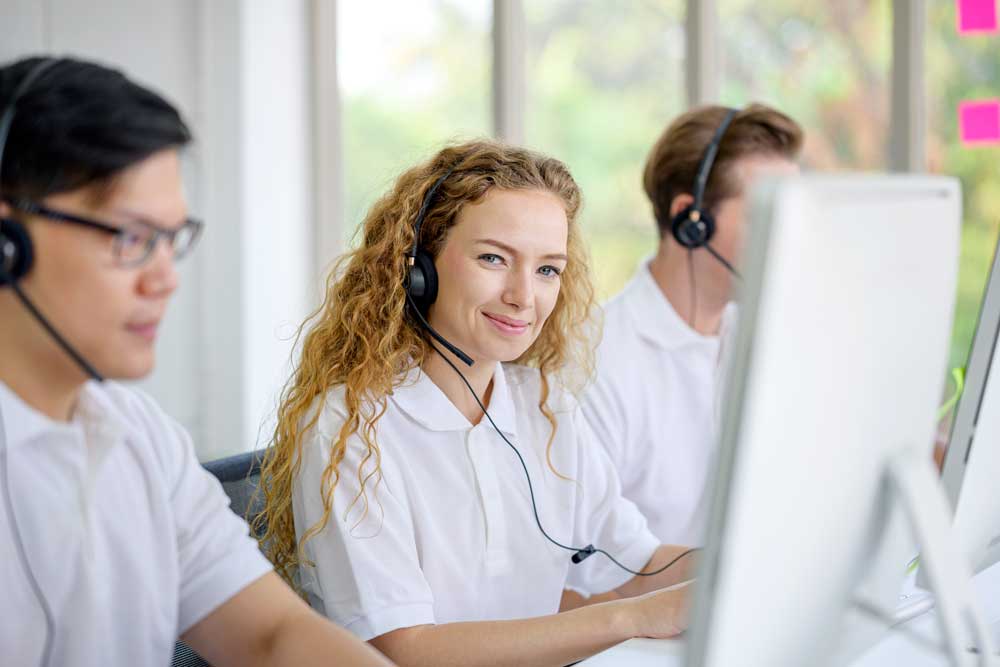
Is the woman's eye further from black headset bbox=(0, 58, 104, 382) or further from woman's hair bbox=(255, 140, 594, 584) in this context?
black headset bbox=(0, 58, 104, 382)

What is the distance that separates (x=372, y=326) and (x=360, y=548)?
0.33m

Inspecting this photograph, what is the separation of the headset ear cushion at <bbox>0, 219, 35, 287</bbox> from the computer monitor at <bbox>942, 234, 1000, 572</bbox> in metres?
0.91

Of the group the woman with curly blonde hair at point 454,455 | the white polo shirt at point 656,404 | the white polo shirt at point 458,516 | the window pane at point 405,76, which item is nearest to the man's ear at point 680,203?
the white polo shirt at point 656,404

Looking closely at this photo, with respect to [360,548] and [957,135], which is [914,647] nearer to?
[360,548]

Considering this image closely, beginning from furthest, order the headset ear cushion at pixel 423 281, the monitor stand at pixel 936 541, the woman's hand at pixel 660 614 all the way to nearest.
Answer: the headset ear cushion at pixel 423 281
the woman's hand at pixel 660 614
the monitor stand at pixel 936 541

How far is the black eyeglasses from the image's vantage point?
34.1 inches

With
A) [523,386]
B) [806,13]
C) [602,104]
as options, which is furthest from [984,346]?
[602,104]

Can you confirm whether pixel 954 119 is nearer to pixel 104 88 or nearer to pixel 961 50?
pixel 961 50

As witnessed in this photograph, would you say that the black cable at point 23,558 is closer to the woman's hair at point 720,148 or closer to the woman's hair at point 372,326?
the woman's hair at point 372,326

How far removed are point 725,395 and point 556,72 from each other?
10.7ft

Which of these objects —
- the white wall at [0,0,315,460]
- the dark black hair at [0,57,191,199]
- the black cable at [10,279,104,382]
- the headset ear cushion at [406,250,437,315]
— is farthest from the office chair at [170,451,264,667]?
the white wall at [0,0,315,460]

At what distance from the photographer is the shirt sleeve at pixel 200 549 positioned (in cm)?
109

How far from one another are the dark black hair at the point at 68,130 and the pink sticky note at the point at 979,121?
2.63m

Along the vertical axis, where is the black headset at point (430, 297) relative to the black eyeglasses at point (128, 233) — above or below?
below
